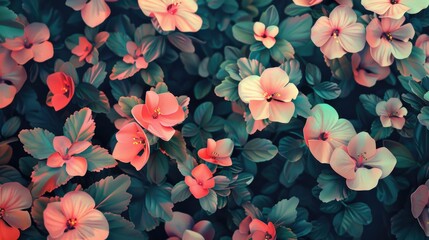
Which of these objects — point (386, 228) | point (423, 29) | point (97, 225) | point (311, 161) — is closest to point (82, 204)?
point (97, 225)

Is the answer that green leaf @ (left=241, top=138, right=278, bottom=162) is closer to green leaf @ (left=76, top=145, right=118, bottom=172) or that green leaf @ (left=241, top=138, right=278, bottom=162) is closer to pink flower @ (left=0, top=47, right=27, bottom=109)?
green leaf @ (left=76, top=145, right=118, bottom=172)

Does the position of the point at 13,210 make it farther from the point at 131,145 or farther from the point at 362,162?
the point at 362,162

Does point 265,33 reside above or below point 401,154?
above

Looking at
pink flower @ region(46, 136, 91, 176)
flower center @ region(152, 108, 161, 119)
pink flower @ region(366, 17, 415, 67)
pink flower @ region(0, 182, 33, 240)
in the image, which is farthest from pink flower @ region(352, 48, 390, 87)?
pink flower @ region(0, 182, 33, 240)

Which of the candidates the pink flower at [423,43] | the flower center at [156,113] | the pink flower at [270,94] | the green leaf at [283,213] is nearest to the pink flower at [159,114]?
the flower center at [156,113]

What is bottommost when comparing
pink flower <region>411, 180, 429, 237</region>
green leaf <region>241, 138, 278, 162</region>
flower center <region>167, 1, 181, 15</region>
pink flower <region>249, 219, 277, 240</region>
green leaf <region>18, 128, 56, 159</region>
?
pink flower <region>249, 219, 277, 240</region>

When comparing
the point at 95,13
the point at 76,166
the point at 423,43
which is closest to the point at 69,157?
the point at 76,166
